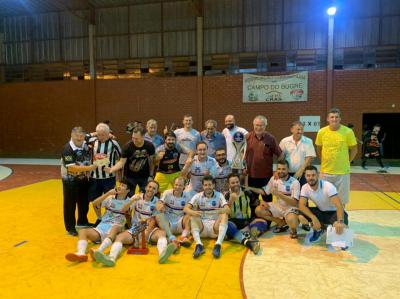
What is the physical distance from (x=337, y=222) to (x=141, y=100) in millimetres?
13956

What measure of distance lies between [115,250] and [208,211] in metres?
1.55

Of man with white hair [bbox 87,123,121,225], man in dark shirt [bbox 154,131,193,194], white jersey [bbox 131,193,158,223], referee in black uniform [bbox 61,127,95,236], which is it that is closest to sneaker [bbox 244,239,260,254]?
white jersey [bbox 131,193,158,223]

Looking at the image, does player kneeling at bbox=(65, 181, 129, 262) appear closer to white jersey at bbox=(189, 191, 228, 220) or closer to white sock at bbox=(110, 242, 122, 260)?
white sock at bbox=(110, 242, 122, 260)

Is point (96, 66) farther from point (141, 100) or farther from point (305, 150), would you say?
point (305, 150)

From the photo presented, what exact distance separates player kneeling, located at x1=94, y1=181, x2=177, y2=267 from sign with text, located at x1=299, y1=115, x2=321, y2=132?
11.5 metres

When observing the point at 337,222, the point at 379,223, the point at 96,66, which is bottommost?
the point at 379,223

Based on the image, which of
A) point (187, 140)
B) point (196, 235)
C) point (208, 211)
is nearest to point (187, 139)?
point (187, 140)

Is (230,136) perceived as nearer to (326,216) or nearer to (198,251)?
(326,216)

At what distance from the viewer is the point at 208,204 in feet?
17.7

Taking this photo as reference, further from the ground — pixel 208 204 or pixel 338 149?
pixel 338 149

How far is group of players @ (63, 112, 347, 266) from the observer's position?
504 cm

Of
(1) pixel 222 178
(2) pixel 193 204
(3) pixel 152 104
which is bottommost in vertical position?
(2) pixel 193 204

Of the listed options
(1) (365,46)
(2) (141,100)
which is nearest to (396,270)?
(1) (365,46)

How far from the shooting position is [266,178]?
20.0 ft
